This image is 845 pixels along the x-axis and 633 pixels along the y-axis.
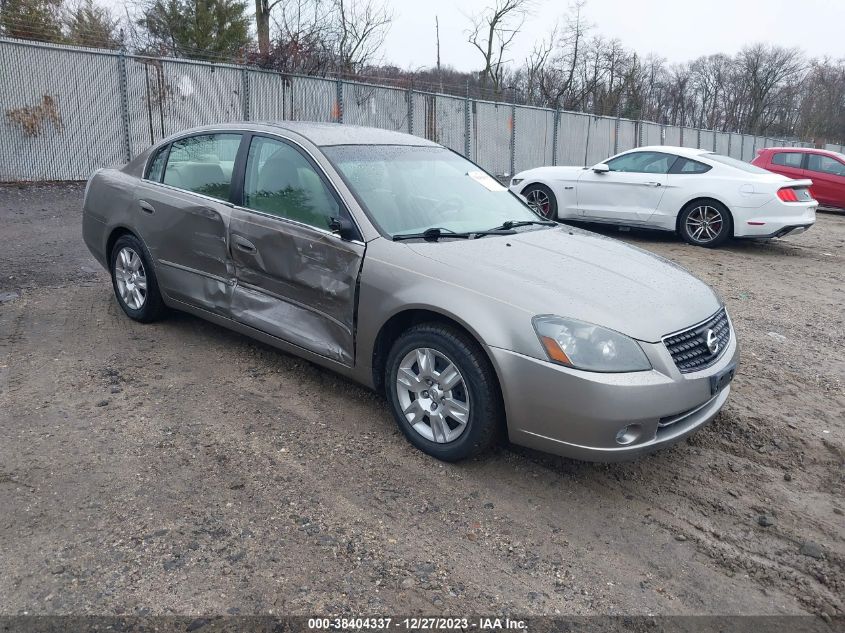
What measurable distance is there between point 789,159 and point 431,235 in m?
15.0

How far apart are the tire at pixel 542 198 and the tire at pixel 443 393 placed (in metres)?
8.04

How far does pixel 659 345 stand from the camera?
322 centimetres

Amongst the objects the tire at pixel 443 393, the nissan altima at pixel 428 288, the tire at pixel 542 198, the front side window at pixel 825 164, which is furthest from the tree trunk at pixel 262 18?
the tire at pixel 443 393

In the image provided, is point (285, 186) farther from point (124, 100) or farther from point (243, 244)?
point (124, 100)

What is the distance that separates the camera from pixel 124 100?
13.8 metres

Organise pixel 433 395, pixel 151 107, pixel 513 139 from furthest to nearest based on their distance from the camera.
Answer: pixel 513 139 → pixel 151 107 → pixel 433 395

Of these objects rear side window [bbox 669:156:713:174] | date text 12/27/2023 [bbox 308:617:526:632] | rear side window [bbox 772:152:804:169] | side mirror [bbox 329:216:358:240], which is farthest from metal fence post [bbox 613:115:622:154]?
date text 12/27/2023 [bbox 308:617:526:632]

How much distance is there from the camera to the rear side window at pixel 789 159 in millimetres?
15977

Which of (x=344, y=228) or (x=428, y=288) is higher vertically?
(x=344, y=228)

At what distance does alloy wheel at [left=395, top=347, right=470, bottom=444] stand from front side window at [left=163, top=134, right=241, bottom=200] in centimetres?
188

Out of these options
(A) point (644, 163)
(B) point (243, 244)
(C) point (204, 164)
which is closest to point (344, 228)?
(B) point (243, 244)

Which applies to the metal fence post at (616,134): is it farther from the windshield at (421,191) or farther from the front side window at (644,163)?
the windshield at (421,191)

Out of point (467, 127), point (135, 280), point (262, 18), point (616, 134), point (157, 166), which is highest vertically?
point (262, 18)

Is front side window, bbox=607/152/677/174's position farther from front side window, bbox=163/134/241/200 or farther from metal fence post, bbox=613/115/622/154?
metal fence post, bbox=613/115/622/154
